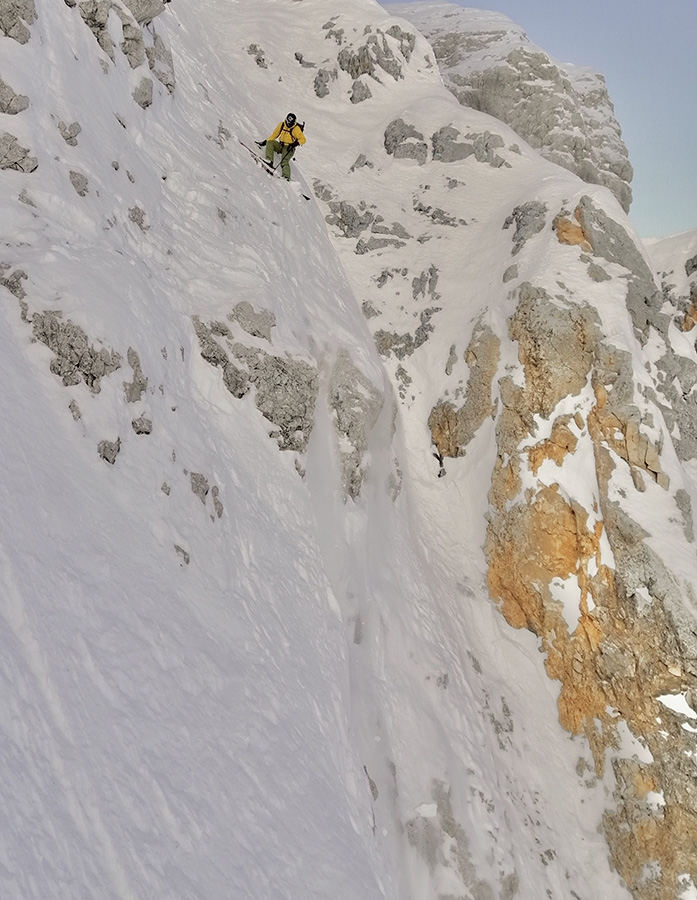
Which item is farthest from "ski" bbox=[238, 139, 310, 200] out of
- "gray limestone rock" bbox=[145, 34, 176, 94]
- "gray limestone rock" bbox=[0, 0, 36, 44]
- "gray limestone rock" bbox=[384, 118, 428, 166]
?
"gray limestone rock" bbox=[384, 118, 428, 166]

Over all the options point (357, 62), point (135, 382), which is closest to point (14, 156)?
point (135, 382)

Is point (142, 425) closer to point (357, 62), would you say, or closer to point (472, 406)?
point (472, 406)

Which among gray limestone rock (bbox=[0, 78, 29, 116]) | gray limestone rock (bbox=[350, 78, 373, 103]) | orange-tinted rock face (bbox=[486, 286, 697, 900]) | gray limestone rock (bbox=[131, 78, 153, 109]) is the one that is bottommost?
orange-tinted rock face (bbox=[486, 286, 697, 900])

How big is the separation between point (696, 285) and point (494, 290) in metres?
10.8

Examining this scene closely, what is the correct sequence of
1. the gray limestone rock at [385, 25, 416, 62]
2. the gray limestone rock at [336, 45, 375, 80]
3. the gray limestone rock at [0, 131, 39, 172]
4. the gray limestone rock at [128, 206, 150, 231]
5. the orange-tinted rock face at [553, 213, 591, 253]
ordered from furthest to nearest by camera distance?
the gray limestone rock at [385, 25, 416, 62], the gray limestone rock at [336, 45, 375, 80], the orange-tinted rock face at [553, 213, 591, 253], the gray limestone rock at [128, 206, 150, 231], the gray limestone rock at [0, 131, 39, 172]

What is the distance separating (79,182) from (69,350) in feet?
11.6

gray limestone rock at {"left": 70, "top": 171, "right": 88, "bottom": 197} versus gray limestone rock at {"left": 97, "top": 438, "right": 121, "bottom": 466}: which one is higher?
gray limestone rock at {"left": 70, "top": 171, "right": 88, "bottom": 197}

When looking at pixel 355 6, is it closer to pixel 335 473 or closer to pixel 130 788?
pixel 335 473

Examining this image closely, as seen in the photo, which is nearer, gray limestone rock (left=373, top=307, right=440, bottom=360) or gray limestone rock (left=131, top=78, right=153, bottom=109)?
gray limestone rock (left=131, top=78, right=153, bottom=109)

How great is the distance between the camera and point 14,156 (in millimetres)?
8352

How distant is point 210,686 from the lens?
625 centimetres

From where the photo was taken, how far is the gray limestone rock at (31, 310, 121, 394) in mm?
6945

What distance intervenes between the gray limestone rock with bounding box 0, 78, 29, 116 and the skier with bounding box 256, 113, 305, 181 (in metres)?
7.48

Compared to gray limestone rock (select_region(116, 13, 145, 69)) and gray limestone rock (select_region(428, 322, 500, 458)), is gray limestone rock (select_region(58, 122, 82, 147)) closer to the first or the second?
gray limestone rock (select_region(116, 13, 145, 69))
